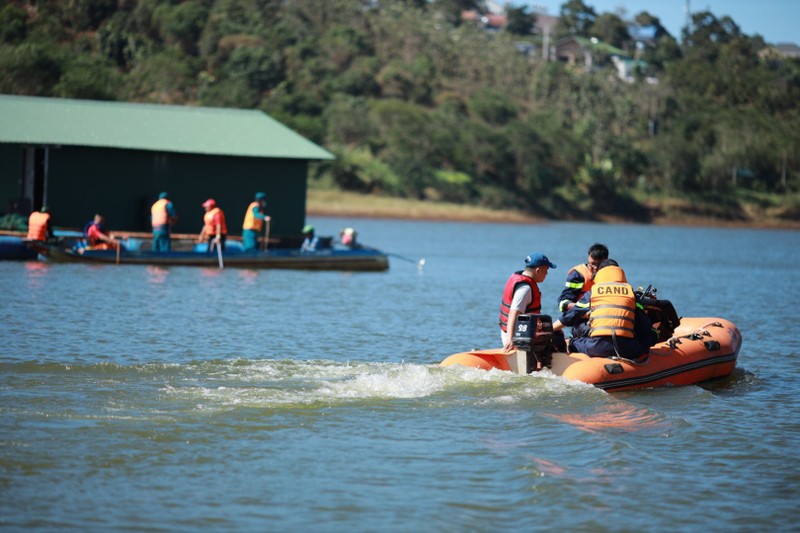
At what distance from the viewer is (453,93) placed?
93.1 meters

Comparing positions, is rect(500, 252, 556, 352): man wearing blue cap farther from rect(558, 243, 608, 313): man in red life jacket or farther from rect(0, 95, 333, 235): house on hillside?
rect(0, 95, 333, 235): house on hillside

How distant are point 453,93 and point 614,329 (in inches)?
3222

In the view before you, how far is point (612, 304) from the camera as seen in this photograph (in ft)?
41.2

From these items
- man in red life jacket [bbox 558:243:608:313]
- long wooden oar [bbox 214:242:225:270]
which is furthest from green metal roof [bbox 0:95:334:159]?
man in red life jacket [bbox 558:243:608:313]

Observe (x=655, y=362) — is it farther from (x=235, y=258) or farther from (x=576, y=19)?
(x=576, y=19)

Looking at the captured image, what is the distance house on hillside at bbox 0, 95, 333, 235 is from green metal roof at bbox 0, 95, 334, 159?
0.10 ft

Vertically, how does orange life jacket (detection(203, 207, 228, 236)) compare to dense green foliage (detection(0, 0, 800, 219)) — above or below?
below

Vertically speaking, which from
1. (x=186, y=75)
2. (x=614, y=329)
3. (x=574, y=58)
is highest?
(x=574, y=58)

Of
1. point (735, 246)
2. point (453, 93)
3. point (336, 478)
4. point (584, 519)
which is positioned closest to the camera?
point (584, 519)

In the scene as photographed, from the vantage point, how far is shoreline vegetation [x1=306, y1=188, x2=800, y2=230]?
215ft

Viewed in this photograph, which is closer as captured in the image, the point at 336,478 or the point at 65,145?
the point at 336,478

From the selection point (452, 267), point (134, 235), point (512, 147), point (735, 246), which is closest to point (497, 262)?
point (452, 267)

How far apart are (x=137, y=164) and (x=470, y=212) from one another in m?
41.3

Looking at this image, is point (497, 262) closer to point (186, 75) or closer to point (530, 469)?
point (530, 469)
